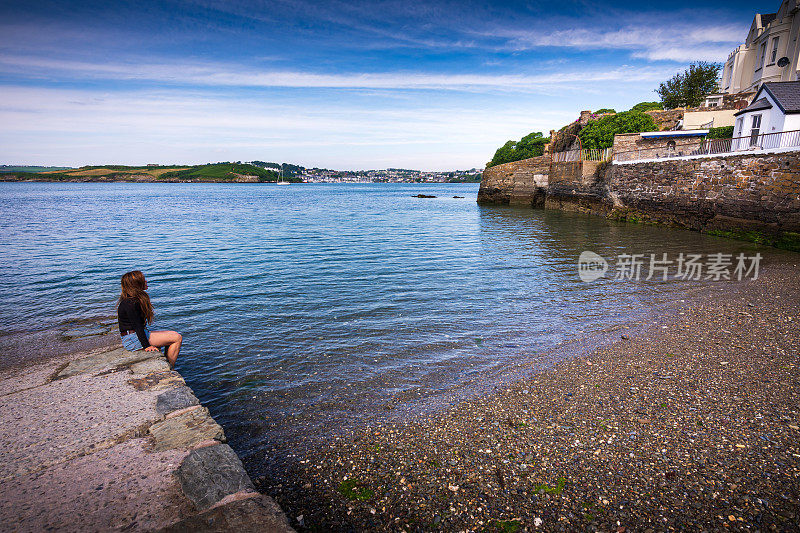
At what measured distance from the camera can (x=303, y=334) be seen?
10344 mm

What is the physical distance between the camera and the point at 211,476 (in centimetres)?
422

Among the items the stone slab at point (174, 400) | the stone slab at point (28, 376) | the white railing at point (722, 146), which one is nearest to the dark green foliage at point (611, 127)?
the white railing at point (722, 146)

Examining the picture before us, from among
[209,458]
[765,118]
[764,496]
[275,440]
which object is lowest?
[275,440]

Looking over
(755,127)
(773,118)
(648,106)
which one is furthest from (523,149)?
(773,118)

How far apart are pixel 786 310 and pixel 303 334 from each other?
13.3 meters

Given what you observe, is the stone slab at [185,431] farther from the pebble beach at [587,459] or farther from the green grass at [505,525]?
the green grass at [505,525]

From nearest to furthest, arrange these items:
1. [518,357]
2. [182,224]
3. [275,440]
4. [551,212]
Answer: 1. [275,440]
2. [518,357]
3. [182,224]
4. [551,212]

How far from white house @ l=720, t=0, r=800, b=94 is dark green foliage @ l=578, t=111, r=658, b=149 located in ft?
41.8

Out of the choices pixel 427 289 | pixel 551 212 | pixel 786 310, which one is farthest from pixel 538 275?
pixel 551 212

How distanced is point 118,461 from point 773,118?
3527 centimetres

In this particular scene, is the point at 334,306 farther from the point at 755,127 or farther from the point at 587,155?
the point at 587,155

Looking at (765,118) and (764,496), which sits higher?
(765,118)

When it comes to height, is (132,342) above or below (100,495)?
above

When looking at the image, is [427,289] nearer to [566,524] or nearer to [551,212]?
[566,524]
